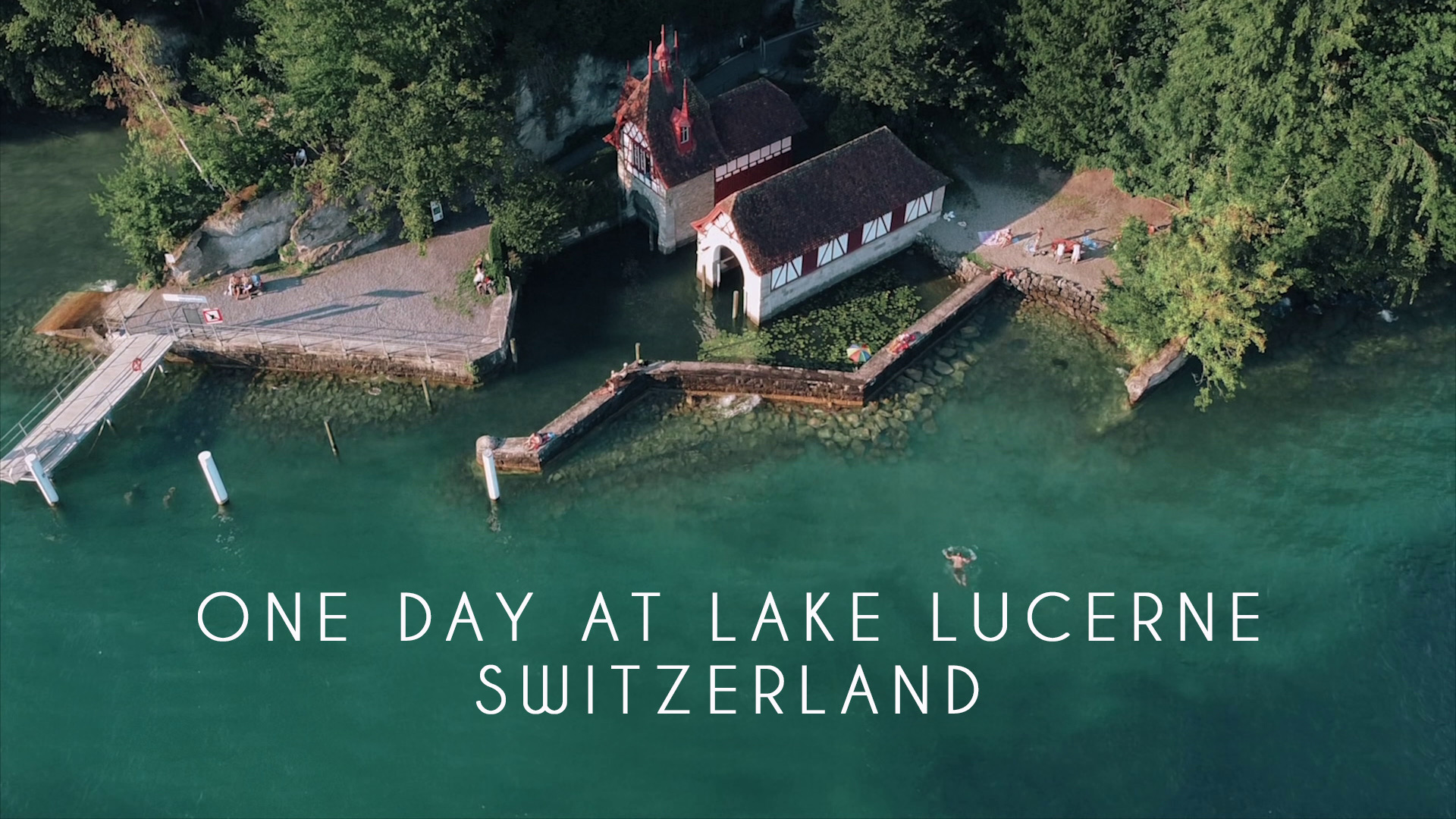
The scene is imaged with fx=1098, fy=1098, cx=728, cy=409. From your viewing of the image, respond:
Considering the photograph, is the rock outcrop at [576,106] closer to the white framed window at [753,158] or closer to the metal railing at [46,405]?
the white framed window at [753,158]

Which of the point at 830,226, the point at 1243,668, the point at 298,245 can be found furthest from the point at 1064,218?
the point at 298,245

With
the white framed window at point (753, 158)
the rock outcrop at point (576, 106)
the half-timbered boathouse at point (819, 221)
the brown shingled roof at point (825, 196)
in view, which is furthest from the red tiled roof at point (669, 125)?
the rock outcrop at point (576, 106)

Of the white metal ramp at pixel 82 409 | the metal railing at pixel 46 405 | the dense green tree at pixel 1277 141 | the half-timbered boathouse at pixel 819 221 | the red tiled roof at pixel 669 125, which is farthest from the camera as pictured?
the red tiled roof at pixel 669 125

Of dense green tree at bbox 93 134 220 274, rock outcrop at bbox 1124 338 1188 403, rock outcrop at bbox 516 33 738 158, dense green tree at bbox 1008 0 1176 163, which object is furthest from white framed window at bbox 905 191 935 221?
dense green tree at bbox 93 134 220 274

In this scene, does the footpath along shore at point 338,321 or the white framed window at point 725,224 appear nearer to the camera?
the footpath along shore at point 338,321

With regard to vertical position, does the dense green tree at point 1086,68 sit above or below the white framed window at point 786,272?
above

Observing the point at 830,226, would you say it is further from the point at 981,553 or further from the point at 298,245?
the point at 298,245

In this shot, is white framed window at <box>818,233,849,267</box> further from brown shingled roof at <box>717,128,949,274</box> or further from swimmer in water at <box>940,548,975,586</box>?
swimmer in water at <box>940,548,975,586</box>

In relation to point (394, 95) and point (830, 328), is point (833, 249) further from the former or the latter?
point (394, 95)
